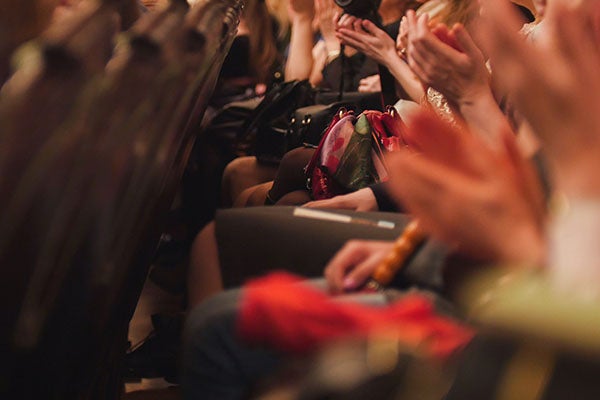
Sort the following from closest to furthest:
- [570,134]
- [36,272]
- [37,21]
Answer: [570,134]
[36,272]
[37,21]

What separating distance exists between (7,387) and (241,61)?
223 centimetres

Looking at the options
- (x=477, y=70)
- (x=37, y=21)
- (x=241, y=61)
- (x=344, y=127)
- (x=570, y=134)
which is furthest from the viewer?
(x=241, y=61)

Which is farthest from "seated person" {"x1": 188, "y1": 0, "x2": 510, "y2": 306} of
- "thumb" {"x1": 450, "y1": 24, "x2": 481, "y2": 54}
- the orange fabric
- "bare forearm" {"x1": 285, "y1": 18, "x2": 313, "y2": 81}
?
"bare forearm" {"x1": 285, "y1": 18, "x2": 313, "y2": 81}

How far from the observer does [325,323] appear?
2.49 ft

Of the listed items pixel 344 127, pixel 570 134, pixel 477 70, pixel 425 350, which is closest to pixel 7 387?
pixel 425 350

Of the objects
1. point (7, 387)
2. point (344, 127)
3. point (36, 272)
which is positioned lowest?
point (344, 127)

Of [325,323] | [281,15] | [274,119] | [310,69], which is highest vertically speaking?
[325,323]

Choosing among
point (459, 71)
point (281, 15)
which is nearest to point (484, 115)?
point (459, 71)

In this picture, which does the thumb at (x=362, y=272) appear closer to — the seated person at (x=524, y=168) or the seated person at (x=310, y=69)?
the seated person at (x=524, y=168)

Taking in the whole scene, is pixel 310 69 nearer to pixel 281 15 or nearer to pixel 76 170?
pixel 281 15

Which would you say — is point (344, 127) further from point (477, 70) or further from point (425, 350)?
point (425, 350)

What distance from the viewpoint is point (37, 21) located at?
107cm

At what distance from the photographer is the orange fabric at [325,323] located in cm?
76

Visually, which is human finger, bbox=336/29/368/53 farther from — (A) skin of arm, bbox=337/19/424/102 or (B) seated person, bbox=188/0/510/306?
(B) seated person, bbox=188/0/510/306
